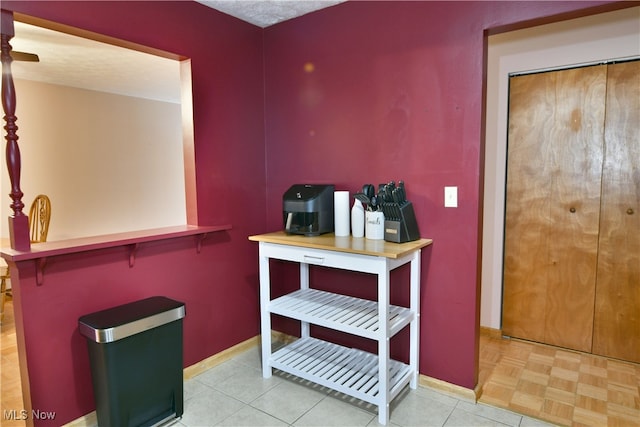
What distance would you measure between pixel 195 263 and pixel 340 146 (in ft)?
3.78

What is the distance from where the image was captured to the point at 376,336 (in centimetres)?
185

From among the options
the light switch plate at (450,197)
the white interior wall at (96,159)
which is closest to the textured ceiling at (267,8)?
the light switch plate at (450,197)

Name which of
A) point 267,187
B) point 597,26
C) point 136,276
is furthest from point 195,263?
point 597,26

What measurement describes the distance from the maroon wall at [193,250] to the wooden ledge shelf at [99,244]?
38mm

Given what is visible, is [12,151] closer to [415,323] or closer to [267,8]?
[267,8]

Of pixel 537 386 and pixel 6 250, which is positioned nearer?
pixel 6 250

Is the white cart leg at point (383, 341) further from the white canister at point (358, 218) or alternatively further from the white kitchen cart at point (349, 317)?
the white canister at point (358, 218)

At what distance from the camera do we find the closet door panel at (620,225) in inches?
91.3

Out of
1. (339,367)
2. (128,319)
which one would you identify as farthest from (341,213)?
(128,319)

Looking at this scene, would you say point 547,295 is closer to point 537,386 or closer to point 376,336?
point 537,386

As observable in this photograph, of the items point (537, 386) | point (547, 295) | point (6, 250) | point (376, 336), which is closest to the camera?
point (6, 250)

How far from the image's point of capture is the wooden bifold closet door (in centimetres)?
237

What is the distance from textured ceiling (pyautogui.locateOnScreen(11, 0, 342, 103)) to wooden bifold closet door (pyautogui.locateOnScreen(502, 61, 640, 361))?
1.60 m

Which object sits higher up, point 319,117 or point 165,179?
point 319,117
